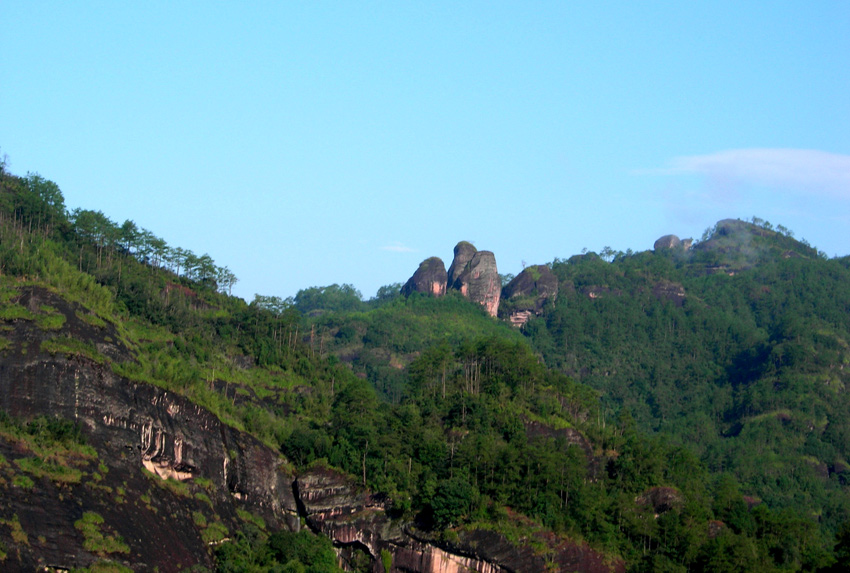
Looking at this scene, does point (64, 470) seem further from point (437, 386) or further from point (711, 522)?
point (711, 522)

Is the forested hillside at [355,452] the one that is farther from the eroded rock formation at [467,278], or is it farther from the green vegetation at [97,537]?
the eroded rock formation at [467,278]

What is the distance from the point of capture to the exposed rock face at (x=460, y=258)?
131250 mm

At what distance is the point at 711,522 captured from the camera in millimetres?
59875

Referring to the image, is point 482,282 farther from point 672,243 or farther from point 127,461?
point 127,461

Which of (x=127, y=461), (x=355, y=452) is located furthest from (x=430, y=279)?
(x=127, y=461)

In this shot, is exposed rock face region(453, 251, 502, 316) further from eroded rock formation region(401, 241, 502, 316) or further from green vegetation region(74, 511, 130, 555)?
green vegetation region(74, 511, 130, 555)

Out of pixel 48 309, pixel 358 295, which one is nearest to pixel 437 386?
pixel 48 309

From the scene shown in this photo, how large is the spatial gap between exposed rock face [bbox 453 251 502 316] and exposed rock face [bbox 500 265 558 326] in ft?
6.94

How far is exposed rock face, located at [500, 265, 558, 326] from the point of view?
425ft

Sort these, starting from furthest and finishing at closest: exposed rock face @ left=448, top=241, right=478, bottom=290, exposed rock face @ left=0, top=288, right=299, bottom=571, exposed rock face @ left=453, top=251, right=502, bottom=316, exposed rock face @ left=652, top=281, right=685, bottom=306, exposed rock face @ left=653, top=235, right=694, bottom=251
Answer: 1. exposed rock face @ left=653, top=235, right=694, bottom=251
2. exposed rock face @ left=652, top=281, right=685, bottom=306
3. exposed rock face @ left=448, top=241, right=478, bottom=290
4. exposed rock face @ left=453, top=251, right=502, bottom=316
5. exposed rock face @ left=0, top=288, right=299, bottom=571

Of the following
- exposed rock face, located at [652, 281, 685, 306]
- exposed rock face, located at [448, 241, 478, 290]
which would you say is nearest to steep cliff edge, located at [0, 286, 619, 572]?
exposed rock face, located at [448, 241, 478, 290]

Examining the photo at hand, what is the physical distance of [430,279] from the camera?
129250 millimetres

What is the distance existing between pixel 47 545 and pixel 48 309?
13886 mm

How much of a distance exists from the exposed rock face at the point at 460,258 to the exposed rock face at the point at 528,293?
6.24 metres
